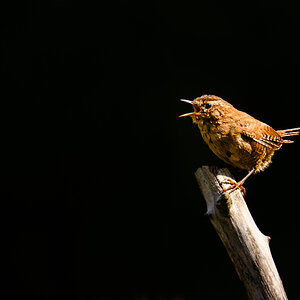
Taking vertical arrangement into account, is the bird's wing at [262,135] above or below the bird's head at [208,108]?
below

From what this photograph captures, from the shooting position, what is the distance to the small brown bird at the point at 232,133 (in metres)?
2.59

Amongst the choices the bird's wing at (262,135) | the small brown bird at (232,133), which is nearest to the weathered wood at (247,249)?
the small brown bird at (232,133)

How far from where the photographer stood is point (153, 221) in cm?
398

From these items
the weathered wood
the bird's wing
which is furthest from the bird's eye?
the weathered wood

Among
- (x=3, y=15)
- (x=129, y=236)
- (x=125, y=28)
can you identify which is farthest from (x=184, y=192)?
(x=3, y=15)

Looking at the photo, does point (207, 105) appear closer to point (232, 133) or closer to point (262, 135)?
point (232, 133)

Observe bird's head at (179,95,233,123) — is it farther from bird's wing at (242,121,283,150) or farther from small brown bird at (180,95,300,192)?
bird's wing at (242,121,283,150)

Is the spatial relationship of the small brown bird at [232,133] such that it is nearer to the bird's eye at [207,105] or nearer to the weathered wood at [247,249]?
the bird's eye at [207,105]

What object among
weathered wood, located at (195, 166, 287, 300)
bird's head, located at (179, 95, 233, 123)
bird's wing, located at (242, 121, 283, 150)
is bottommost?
weathered wood, located at (195, 166, 287, 300)

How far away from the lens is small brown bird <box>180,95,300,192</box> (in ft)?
8.49

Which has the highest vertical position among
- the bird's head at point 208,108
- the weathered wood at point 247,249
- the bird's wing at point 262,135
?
the bird's head at point 208,108

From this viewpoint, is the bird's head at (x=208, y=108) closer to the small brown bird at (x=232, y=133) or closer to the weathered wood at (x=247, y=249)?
the small brown bird at (x=232, y=133)

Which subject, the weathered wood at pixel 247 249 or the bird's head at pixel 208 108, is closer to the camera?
the weathered wood at pixel 247 249

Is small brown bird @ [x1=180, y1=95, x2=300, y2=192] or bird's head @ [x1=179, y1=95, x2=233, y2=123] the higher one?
bird's head @ [x1=179, y1=95, x2=233, y2=123]
